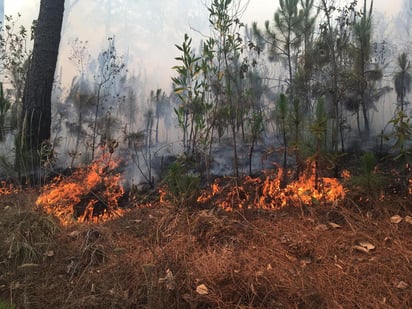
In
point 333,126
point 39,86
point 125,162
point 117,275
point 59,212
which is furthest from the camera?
point 39,86

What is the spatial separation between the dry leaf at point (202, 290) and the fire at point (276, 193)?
1.30m

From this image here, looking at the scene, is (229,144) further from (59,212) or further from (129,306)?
(129,306)

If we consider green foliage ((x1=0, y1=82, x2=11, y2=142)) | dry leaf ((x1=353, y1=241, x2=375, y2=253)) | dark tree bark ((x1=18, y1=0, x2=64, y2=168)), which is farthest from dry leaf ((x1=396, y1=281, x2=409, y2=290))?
green foliage ((x1=0, y1=82, x2=11, y2=142))

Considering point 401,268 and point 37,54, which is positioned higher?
point 37,54

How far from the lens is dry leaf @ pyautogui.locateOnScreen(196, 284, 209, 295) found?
2.46 metres

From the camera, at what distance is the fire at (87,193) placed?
4109 millimetres

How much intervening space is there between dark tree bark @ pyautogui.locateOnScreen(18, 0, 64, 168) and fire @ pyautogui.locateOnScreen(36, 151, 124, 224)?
107 centimetres

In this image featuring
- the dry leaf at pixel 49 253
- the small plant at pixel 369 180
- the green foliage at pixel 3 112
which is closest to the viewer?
the dry leaf at pixel 49 253

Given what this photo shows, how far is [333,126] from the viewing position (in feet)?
15.5

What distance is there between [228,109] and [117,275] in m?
2.56

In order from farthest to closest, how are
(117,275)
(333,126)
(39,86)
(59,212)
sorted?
(39,86), (333,126), (59,212), (117,275)

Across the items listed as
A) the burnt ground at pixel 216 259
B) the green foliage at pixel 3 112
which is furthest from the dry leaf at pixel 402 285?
the green foliage at pixel 3 112

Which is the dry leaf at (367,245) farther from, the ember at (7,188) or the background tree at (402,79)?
the ember at (7,188)

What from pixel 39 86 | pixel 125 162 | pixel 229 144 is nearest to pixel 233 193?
pixel 229 144
